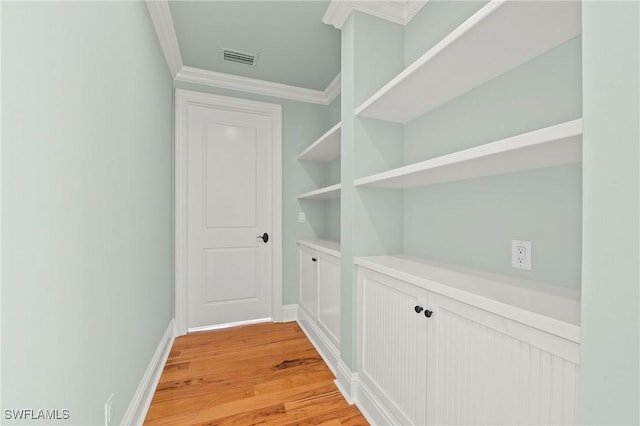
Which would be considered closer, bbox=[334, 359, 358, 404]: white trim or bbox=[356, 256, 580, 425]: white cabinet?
bbox=[356, 256, 580, 425]: white cabinet

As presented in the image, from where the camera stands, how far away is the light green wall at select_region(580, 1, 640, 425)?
1.78 feet

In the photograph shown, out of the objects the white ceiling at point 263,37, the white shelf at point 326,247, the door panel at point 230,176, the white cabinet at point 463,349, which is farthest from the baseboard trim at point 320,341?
the white ceiling at point 263,37

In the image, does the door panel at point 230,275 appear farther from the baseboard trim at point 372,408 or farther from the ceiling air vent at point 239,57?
the ceiling air vent at point 239,57

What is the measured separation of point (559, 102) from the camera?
1.03m

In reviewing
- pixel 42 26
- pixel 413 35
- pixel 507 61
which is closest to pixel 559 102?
pixel 507 61

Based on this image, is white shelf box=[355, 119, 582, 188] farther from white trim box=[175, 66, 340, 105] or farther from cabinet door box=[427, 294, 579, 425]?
white trim box=[175, 66, 340, 105]

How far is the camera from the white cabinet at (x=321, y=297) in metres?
2.05

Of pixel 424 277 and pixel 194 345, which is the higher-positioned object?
pixel 424 277

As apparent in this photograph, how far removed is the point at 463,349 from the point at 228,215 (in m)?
2.46

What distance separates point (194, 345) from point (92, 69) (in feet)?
7.46

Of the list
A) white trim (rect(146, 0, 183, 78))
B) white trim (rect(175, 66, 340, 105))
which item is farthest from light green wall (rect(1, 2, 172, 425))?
white trim (rect(175, 66, 340, 105))

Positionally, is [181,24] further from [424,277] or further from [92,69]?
[424,277]

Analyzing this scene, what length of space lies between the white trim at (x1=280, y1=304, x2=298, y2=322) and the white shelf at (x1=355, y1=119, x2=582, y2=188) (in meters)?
2.11
